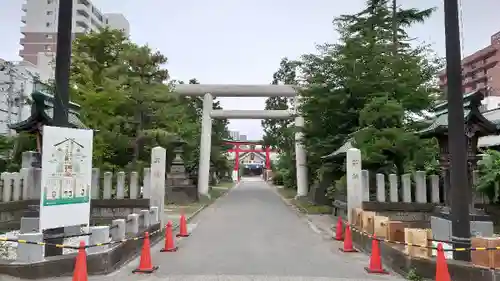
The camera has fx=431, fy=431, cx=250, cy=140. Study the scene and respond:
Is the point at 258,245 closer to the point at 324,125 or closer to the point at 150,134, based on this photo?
the point at 324,125

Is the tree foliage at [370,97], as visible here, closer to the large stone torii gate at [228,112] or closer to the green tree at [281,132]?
the large stone torii gate at [228,112]

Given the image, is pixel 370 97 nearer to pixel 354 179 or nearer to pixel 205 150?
pixel 354 179

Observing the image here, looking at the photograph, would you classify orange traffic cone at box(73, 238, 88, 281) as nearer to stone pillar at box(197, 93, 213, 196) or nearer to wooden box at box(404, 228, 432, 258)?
wooden box at box(404, 228, 432, 258)

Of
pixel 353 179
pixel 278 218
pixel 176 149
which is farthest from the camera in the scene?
pixel 176 149

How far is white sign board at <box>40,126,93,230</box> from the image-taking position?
26.5 ft

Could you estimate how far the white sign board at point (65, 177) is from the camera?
8.08m

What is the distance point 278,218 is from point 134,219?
32.2ft

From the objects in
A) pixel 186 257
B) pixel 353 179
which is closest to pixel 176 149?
pixel 353 179

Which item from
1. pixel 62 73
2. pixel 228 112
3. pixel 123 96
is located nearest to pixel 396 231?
pixel 62 73

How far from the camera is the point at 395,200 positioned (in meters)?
14.3

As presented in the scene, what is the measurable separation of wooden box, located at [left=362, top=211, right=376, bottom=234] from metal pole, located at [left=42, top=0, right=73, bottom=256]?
7.41m

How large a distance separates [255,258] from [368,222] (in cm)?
337

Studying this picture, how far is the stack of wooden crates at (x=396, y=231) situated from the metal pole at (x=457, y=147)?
1.74 feet

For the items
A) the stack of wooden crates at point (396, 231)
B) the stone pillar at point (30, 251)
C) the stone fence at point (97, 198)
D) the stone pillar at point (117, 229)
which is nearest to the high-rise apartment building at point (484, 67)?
the stack of wooden crates at point (396, 231)
